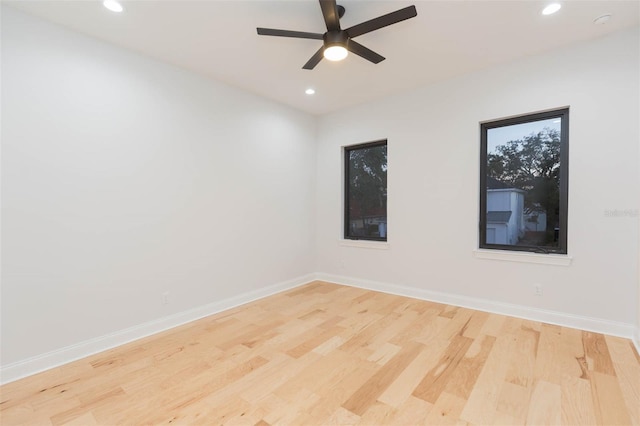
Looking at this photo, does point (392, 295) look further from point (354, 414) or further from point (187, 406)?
point (187, 406)

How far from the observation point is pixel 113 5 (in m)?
2.23

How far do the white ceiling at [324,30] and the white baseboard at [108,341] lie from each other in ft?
8.91

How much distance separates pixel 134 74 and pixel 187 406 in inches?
116

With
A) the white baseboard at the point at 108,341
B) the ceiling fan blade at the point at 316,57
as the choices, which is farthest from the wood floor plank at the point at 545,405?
the white baseboard at the point at 108,341

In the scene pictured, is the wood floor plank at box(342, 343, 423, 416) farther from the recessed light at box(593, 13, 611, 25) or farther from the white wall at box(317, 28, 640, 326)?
the recessed light at box(593, 13, 611, 25)

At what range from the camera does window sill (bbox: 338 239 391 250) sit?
4.21 metres

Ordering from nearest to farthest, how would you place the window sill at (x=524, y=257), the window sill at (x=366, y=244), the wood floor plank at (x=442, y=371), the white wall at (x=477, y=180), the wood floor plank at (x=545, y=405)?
the wood floor plank at (x=545, y=405) < the wood floor plank at (x=442, y=371) < the white wall at (x=477, y=180) < the window sill at (x=524, y=257) < the window sill at (x=366, y=244)

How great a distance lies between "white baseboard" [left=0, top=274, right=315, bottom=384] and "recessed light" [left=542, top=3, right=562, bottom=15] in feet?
13.6

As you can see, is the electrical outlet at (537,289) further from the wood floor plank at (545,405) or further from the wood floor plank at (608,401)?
the wood floor plank at (545,405)

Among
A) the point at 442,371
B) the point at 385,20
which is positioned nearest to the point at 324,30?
the point at 385,20

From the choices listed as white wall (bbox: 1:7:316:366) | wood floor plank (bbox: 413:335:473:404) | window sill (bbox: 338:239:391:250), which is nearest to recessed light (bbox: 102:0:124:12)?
white wall (bbox: 1:7:316:366)

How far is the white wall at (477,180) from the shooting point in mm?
2703

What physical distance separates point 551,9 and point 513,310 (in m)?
2.86

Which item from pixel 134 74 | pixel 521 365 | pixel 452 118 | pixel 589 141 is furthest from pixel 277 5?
pixel 521 365
